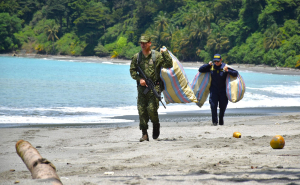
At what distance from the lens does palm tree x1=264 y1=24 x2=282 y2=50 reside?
62.3 meters

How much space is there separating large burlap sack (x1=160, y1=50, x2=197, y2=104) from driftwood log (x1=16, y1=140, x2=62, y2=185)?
10.7 feet

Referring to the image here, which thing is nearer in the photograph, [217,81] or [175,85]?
[175,85]

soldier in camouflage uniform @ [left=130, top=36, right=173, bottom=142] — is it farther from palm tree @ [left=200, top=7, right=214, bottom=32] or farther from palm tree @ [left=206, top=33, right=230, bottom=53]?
palm tree @ [left=200, top=7, right=214, bottom=32]

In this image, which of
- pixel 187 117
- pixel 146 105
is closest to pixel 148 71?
pixel 146 105

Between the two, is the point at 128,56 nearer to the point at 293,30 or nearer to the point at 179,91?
the point at 293,30

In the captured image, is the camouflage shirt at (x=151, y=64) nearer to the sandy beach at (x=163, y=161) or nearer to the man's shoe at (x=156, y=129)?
the man's shoe at (x=156, y=129)

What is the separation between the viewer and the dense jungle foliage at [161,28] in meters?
65.3

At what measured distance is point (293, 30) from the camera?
206 feet

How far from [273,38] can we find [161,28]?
28.2m

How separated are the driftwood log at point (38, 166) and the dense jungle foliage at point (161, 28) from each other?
5576 centimetres

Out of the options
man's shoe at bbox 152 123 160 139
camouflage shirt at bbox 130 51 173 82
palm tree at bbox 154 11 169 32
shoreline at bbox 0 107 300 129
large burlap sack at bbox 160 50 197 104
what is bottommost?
shoreline at bbox 0 107 300 129

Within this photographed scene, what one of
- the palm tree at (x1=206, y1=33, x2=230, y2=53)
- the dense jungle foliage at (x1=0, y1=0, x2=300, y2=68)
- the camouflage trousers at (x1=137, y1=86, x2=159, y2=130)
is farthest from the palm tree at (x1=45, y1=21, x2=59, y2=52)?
the camouflage trousers at (x1=137, y1=86, x2=159, y2=130)

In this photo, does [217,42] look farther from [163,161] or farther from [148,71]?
[163,161]

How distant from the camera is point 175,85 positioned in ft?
22.3
